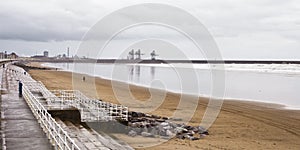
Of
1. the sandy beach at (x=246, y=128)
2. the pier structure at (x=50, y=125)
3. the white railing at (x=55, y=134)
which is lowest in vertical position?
the sandy beach at (x=246, y=128)

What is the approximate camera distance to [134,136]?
53.9 ft

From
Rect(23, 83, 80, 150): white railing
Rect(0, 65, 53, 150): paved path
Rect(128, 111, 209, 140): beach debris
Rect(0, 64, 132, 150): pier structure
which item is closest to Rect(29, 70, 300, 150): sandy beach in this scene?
Rect(128, 111, 209, 140): beach debris

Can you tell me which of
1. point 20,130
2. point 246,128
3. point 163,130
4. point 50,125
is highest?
point 50,125

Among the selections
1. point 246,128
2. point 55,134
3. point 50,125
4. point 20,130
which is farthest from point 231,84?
point 55,134

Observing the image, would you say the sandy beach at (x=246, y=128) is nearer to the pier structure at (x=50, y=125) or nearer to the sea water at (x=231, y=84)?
the pier structure at (x=50, y=125)

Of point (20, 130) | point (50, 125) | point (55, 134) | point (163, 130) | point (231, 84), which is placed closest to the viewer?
point (55, 134)

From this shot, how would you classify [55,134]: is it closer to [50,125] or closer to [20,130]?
[50,125]

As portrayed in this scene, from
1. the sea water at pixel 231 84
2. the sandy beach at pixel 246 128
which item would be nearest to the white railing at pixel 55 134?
the sandy beach at pixel 246 128

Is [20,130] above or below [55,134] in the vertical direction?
below

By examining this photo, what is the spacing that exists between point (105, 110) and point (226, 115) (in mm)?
9297

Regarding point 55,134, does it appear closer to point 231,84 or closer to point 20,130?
point 20,130

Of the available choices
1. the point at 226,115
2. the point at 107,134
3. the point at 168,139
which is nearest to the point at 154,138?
the point at 168,139

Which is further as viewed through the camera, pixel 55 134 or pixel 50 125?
pixel 50 125

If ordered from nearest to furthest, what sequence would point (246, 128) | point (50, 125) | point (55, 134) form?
1. point (55, 134)
2. point (50, 125)
3. point (246, 128)
